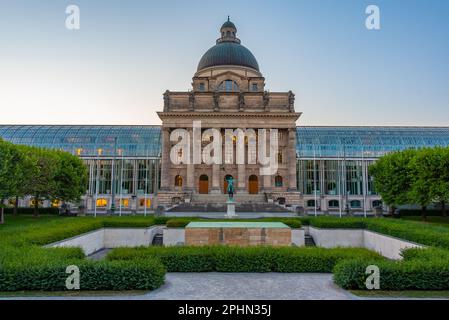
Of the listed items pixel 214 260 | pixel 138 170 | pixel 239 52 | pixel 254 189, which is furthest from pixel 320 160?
pixel 214 260

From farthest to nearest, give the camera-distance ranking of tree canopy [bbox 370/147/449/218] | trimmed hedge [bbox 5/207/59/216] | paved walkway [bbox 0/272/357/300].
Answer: trimmed hedge [bbox 5/207/59/216]
tree canopy [bbox 370/147/449/218]
paved walkway [bbox 0/272/357/300]

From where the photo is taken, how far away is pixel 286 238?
21.1m

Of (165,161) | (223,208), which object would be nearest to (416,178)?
(223,208)

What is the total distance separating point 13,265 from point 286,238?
14.4 meters

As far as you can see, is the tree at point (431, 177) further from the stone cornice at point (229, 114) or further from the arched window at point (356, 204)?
the arched window at point (356, 204)

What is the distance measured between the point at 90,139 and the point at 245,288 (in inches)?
2747

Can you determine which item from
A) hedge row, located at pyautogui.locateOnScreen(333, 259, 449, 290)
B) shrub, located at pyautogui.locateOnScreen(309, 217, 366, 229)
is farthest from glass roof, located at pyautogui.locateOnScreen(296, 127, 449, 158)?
hedge row, located at pyautogui.locateOnScreen(333, 259, 449, 290)

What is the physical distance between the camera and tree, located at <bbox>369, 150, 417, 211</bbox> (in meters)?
46.9

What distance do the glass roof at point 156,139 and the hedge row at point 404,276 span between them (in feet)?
198

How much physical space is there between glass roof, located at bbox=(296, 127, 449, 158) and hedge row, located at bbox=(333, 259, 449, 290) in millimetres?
62788

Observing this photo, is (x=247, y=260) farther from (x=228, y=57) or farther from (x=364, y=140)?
(x=364, y=140)

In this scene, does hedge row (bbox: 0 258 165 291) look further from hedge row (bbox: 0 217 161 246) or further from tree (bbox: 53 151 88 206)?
tree (bbox: 53 151 88 206)

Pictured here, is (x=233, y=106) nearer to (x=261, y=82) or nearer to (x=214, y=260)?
(x=261, y=82)

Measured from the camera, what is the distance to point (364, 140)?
77.0 m
